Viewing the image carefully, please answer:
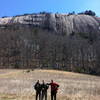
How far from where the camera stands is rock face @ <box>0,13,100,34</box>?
183625 mm

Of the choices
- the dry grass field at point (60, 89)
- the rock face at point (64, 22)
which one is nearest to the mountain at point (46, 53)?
the dry grass field at point (60, 89)

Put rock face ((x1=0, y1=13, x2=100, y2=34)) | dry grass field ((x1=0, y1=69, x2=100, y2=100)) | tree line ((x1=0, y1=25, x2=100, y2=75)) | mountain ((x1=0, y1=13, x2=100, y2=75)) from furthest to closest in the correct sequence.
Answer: rock face ((x1=0, y1=13, x2=100, y2=34)), mountain ((x1=0, y1=13, x2=100, y2=75)), tree line ((x1=0, y1=25, x2=100, y2=75)), dry grass field ((x1=0, y1=69, x2=100, y2=100))

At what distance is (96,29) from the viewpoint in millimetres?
185000

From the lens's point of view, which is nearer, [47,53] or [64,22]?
[47,53]

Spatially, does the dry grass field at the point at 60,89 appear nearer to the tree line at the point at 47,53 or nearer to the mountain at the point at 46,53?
the mountain at the point at 46,53

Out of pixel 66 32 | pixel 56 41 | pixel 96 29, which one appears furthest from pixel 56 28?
pixel 56 41

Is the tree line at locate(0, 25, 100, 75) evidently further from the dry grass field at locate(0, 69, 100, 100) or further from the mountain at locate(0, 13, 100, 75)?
the dry grass field at locate(0, 69, 100, 100)

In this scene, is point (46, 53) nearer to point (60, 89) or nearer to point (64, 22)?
point (60, 89)

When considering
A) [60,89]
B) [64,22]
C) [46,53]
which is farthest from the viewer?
[64,22]

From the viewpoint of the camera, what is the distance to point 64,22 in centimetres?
18900

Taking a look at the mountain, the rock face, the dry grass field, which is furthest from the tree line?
the rock face

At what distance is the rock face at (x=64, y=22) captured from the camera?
602 ft

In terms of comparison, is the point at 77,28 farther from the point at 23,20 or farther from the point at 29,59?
the point at 29,59

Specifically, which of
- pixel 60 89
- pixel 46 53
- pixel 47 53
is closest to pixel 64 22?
pixel 47 53
